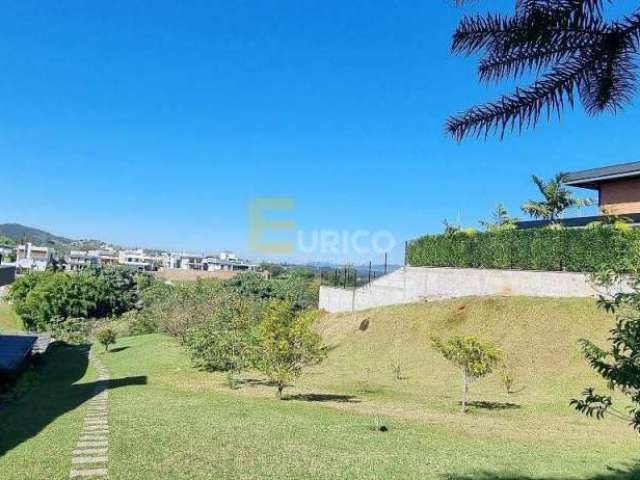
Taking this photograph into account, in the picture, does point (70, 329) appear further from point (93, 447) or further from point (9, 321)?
point (93, 447)

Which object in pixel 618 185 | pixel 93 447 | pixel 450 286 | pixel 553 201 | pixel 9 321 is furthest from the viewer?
pixel 9 321

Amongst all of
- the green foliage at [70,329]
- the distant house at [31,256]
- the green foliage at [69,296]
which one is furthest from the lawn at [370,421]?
the distant house at [31,256]

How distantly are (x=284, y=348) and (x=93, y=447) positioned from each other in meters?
6.58

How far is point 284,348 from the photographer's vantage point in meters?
14.6

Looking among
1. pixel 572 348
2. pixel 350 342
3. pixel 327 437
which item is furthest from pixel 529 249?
pixel 327 437

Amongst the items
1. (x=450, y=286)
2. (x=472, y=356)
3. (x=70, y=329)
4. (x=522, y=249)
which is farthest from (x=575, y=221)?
(x=70, y=329)

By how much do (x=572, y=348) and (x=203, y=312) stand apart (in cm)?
2084

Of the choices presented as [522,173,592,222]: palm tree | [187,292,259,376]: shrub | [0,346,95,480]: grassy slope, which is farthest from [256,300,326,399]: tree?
[522,173,592,222]: palm tree

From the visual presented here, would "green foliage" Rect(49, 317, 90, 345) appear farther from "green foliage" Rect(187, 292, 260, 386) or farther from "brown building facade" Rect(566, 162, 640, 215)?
"brown building facade" Rect(566, 162, 640, 215)

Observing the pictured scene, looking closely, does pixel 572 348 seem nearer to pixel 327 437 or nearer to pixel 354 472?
pixel 327 437

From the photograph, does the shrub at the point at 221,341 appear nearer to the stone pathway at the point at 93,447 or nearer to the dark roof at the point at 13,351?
the dark roof at the point at 13,351

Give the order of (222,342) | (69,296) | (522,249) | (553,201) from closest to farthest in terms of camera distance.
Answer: (222,342), (522,249), (553,201), (69,296)

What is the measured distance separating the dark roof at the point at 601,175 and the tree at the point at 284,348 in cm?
1856

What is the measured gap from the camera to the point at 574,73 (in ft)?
8.44
